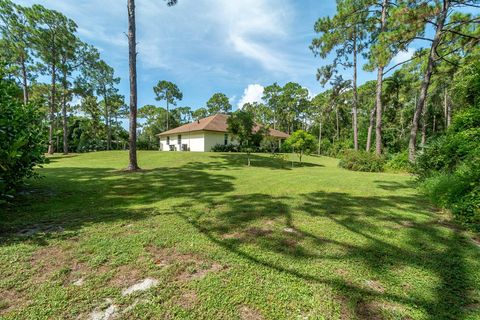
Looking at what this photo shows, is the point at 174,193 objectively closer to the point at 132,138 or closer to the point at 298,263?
the point at 298,263

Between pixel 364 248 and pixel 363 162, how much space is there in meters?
12.5

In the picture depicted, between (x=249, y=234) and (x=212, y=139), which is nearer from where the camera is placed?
(x=249, y=234)

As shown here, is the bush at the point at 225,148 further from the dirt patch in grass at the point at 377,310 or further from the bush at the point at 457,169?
the dirt patch in grass at the point at 377,310

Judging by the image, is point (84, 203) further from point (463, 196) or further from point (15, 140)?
point (463, 196)

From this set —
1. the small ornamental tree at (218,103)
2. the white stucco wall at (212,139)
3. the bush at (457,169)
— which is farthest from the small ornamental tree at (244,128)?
the small ornamental tree at (218,103)

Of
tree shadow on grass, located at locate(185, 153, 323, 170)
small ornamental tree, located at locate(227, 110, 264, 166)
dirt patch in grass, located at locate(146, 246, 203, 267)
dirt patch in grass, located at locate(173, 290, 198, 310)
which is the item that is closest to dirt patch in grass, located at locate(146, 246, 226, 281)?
dirt patch in grass, located at locate(146, 246, 203, 267)

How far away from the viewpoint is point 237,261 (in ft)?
8.99

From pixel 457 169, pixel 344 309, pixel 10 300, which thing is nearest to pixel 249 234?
pixel 344 309

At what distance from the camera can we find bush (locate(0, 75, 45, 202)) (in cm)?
383

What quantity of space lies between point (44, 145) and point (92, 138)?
33440 millimetres

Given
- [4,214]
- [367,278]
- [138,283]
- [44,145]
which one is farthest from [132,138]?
[367,278]

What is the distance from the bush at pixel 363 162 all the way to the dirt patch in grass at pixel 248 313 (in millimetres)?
13902

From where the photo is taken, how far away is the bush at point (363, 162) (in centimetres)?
1338

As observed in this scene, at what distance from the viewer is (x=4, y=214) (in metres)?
4.26
